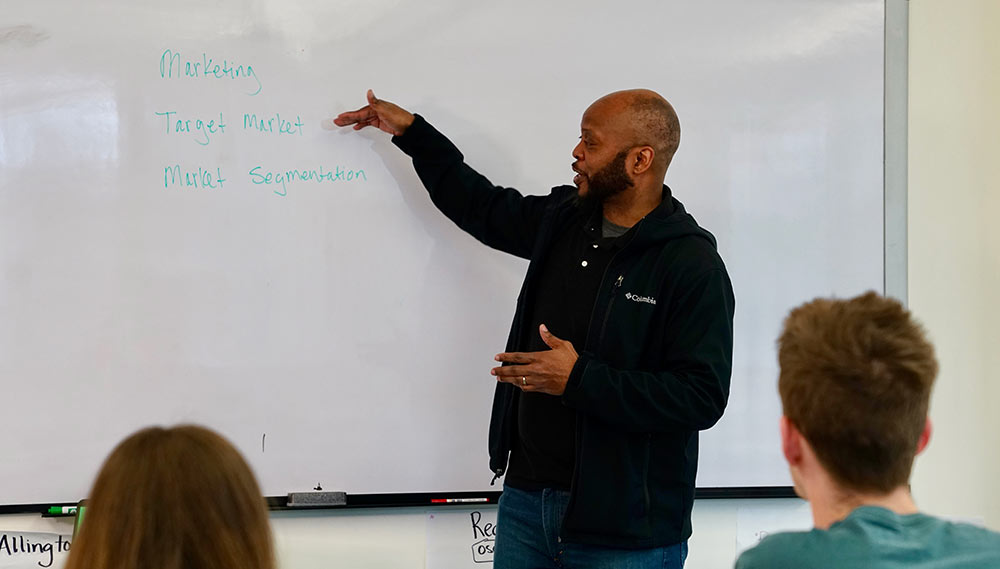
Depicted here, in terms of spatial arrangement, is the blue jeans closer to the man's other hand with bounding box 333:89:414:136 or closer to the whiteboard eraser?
the whiteboard eraser

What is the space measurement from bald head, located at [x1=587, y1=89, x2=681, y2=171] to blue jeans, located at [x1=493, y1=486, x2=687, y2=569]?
82 cm

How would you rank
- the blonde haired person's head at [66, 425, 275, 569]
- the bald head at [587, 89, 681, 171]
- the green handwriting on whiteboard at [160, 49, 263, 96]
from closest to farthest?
the blonde haired person's head at [66, 425, 275, 569] < the bald head at [587, 89, 681, 171] < the green handwriting on whiteboard at [160, 49, 263, 96]

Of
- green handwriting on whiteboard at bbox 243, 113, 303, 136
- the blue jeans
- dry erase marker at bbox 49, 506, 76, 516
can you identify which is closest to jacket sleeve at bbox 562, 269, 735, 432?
the blue jeans

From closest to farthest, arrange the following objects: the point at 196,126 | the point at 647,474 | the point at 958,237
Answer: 1. the point at 647,474
2. the point at 196,126
3. the point at 958,237

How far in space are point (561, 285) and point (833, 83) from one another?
3.71 feet

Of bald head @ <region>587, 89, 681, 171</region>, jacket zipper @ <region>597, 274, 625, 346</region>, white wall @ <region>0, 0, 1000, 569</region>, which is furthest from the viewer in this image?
white wall @ <region>0, 0, 1000, 569</region>

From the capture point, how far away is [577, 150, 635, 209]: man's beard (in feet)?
7.44

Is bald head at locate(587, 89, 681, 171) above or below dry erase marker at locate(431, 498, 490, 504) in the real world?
above

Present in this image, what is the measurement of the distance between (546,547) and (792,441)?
102cm

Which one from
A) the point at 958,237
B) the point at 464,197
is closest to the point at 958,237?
the point at 958,237

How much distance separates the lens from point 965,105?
2938mm

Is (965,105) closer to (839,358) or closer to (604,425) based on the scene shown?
(604,425)

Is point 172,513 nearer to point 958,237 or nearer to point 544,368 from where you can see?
point 544,368

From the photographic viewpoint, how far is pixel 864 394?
4.11 ft
